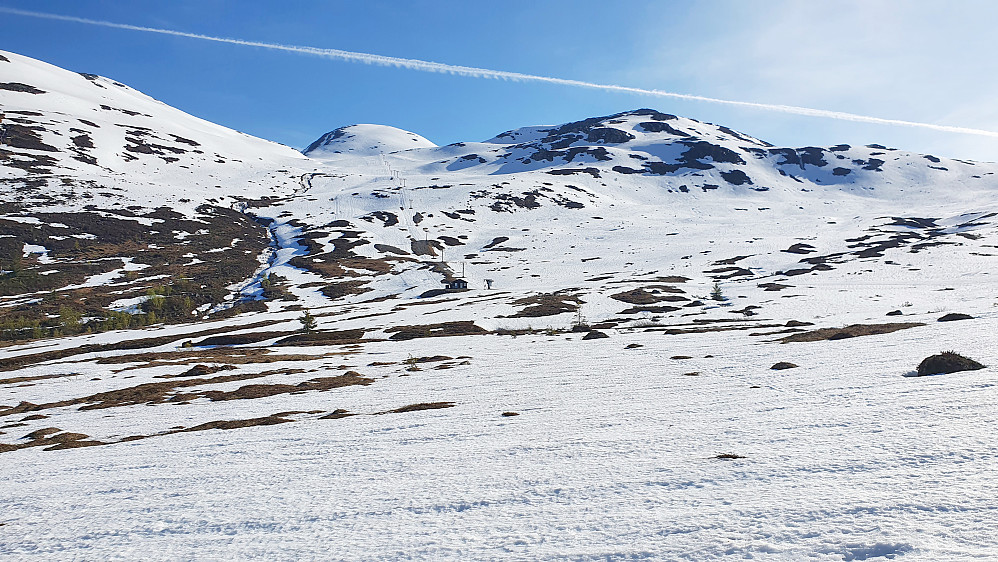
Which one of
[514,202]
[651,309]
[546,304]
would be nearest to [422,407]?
[651,309]

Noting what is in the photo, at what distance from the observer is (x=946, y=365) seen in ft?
42.4

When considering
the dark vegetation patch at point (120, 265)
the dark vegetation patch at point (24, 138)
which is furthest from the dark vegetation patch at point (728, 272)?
the dark vegetation patch at point (24, 138)

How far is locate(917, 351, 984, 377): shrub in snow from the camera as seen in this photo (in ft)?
42.2

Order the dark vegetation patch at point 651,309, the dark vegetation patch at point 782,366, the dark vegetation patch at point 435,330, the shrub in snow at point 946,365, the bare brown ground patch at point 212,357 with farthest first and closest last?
the dark vegetation patch at point 651,309
the dark vegetation patch at point 435,330
the bare brown ground patch at point 212,357
the dark vegetation patch at point 782,366
the shrub in snow at point 946,365

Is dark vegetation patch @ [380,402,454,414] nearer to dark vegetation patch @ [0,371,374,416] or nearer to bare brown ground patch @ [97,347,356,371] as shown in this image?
dark vegetation patch @ [0,371,374,416]

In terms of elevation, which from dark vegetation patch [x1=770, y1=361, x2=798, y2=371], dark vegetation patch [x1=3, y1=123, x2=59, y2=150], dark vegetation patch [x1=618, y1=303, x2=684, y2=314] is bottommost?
dark vegetation patch [x1=618, y1=303, x2=684, y2=314]

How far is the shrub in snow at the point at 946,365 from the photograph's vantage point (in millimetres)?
12852

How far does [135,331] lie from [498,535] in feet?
233

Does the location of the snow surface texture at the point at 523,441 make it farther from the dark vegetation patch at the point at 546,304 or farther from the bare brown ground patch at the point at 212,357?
the dark vegetation patch at the point at 546,304

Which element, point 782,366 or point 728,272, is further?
point 728,272

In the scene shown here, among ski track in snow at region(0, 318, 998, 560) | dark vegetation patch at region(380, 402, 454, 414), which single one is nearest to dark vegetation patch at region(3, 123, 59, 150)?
dark vegetation patch at region(380, 402, 454, 414)

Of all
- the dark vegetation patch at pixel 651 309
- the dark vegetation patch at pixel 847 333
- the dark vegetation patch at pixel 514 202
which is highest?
the dark vegetation patch at pixel 514 202

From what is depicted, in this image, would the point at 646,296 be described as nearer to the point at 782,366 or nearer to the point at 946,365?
the point at 782,366

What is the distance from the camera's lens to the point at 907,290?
2226 inches
